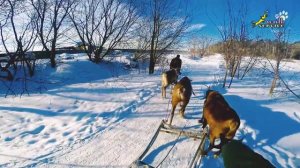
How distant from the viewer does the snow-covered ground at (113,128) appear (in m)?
6.06

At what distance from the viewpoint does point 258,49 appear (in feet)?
67.5

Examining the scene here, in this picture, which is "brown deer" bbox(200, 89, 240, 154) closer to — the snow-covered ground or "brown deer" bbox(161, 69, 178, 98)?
the snow-covered ground

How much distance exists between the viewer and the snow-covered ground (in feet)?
19.9

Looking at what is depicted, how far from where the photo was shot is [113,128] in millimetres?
7926

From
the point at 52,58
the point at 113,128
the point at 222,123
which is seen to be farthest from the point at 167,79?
the point at 52,58

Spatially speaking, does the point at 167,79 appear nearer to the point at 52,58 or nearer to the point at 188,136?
the point at 188,136

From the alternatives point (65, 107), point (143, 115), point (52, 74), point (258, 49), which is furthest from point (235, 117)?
point (258, 49)

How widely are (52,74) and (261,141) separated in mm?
14303

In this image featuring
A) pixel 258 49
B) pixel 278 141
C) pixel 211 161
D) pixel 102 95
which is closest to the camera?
pixel 211 161

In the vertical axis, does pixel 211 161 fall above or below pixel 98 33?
below

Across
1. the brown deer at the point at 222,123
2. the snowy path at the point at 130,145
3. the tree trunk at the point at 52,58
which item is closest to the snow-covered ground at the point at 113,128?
the snowy path at the point at 130,145

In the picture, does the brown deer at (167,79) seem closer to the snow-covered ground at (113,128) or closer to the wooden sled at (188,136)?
the snow-covered ground at (113,128)

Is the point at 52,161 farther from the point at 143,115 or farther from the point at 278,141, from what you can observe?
the point at 278,141

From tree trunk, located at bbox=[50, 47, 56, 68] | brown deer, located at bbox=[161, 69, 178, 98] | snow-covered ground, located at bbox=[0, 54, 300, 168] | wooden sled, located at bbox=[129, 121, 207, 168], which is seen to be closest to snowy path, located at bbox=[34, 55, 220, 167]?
snow-covered ground, located at bbox=[0, 54, 300, 168]
